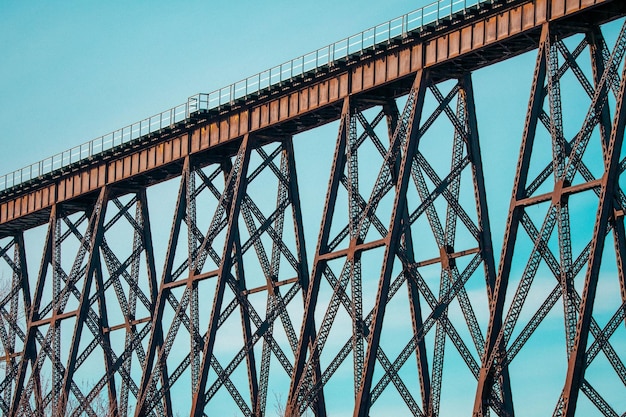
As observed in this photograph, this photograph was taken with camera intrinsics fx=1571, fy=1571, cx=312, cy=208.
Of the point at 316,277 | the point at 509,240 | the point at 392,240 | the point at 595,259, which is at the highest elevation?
the point at 316,277

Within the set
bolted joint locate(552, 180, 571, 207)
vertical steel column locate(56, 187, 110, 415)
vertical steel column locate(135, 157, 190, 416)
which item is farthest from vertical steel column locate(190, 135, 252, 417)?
bolted joint locate(552, 180, 571, 207)

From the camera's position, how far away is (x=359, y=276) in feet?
139

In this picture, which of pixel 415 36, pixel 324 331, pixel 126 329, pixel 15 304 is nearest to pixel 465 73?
pixel 415 36

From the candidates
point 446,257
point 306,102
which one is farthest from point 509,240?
point 306,102

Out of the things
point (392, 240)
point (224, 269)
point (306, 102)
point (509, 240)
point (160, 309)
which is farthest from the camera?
point (160, 309)

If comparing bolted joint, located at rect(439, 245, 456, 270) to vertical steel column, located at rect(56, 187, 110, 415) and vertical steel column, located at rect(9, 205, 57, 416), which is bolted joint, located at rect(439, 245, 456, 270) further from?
vertical steel column, located at rect(9, 205, 57, 416)

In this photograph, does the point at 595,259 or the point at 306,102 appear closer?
the point at 595,259

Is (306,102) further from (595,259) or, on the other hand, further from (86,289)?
(595,259)

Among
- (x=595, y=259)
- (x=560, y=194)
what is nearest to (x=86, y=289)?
(x=560, y=194)

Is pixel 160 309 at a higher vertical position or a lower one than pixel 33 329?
lower

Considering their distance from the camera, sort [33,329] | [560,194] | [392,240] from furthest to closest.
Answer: [33,329] < [392,240] < [560,194]

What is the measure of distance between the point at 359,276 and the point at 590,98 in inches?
317

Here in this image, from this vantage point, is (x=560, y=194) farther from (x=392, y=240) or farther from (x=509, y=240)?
(x=392, y=240)

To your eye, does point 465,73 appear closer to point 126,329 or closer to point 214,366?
point 214,366
